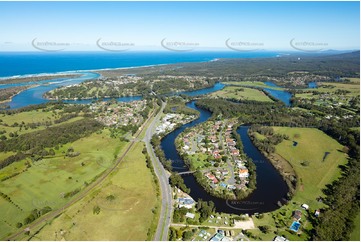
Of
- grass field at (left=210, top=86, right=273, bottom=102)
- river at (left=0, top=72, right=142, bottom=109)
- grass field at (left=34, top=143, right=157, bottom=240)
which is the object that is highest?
grass field at (left=34, top=143, right=157, bottom=240)

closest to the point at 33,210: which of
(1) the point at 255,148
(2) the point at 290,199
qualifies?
(2) the point at 290,199

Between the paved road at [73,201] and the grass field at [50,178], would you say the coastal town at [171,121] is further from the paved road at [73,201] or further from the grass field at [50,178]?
the paved road at [73,201]

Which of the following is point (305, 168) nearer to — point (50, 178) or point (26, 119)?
point (50, 178)

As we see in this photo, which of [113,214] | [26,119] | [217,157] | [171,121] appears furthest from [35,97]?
[113,214]

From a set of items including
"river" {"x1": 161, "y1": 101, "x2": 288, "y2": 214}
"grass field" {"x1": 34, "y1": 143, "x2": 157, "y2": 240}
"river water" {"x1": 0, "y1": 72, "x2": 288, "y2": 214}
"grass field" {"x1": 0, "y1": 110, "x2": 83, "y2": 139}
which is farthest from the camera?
"grass field" {"x1": 0, "y1": 110, "x2": 83, "y2": 139}

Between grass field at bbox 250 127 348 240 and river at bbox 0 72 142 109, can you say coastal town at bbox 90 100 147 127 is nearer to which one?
river at bbox 0 72 142 109

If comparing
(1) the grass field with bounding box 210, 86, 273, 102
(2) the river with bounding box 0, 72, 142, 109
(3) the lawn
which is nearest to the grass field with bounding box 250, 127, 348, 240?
(3) the lawn

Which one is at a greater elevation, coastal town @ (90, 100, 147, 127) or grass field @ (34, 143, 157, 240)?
grass field @ (34, 143, 157, 240)

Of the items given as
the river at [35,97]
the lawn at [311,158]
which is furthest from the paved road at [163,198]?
the river at [35,97]
